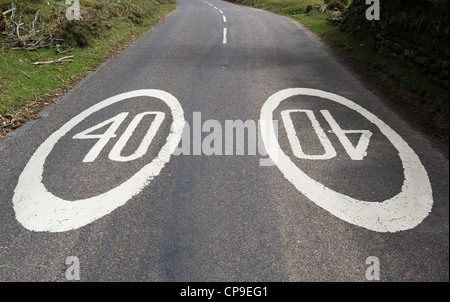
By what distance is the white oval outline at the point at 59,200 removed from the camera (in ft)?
11.2

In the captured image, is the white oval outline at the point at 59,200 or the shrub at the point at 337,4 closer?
the white oval outline at the point at 59,200

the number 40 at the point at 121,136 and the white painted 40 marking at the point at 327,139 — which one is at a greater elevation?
the white painted 40 marking at the point at 327,139

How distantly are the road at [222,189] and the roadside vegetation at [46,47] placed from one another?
2.16 feet

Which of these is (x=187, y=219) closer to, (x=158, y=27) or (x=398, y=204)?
(x=398, y=204)

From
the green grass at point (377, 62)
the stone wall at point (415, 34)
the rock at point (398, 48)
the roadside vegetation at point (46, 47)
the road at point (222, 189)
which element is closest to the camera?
the road at point (222, 189)

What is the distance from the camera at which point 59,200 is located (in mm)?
3729

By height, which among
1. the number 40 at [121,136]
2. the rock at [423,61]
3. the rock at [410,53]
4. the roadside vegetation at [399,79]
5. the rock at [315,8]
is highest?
the rock at [315,8]

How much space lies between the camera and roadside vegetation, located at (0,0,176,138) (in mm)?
6527

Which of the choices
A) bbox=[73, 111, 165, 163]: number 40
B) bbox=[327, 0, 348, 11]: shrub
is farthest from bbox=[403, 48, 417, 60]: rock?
bbox=[327, 0, 348, 11]: shrub

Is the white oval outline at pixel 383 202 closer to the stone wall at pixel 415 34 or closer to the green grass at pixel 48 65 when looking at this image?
the stone wall at pixel 415 34

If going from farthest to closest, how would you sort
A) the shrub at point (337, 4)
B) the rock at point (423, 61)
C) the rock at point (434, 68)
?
the shrub at point (337, 4) < the rock at point (423, 61) < the rock at point (434, 68)

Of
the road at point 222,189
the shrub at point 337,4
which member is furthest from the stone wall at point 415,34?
the shrub at point 337,4
